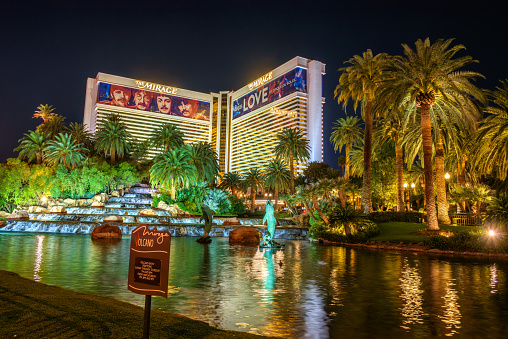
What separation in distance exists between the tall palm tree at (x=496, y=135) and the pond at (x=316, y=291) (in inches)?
612

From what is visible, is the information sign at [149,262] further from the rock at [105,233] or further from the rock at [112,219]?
the rock at [112,219]

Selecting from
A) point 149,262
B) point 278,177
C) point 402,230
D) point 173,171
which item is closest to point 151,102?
point 278,177

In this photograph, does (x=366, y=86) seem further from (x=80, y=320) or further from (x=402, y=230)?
(x=80, y=320)

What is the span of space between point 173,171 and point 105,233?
115 ft

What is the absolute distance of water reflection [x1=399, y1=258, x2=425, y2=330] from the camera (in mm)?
8875

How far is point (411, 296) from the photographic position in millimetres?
11406

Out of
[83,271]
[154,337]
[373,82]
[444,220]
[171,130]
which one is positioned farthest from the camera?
[171,130]

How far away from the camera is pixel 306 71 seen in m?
152

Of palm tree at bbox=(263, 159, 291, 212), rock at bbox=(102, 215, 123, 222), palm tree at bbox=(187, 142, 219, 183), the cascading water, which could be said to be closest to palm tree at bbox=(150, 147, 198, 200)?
palm tree at bbox=(187, 142, 219, 183)

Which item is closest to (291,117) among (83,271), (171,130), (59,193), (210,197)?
(171,130)

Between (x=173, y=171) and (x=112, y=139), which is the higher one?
(x=112, y=139)

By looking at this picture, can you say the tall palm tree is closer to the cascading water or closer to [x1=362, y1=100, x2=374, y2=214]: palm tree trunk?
[x1=362, y1=100, x2=374, y2=214]: palm tree trunk

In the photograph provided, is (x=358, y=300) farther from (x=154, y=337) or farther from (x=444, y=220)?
(x=444, y=220)

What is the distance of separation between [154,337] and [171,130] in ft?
286
